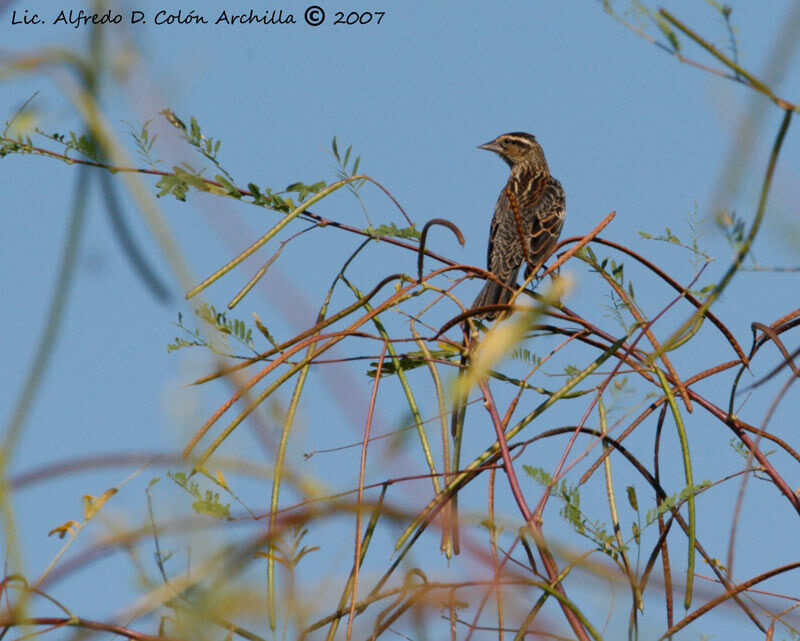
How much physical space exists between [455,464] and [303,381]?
0.43 metres

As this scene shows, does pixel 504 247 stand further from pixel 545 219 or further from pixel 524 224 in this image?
pixel 545 219

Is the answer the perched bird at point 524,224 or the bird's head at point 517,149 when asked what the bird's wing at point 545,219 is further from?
the bird's head at point 517,149

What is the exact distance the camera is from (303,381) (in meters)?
2.53

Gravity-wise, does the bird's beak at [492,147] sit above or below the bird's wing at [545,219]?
above

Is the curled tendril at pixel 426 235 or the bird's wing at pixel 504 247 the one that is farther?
the bird's wing at pixel 504 247

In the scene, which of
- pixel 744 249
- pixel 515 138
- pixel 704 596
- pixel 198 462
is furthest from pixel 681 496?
pixel 515 138

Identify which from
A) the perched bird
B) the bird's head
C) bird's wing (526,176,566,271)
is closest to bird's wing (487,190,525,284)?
the perched bird

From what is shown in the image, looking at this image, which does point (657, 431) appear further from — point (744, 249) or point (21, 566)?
point (21, 566)

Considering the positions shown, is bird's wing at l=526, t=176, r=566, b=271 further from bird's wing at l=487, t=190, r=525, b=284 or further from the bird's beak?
the bird's beak

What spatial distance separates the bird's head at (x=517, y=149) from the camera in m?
11.0

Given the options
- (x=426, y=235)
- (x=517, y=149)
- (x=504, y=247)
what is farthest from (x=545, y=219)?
(x=426, y=235)

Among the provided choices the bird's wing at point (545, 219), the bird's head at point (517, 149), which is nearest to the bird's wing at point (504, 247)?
the bird's wing at point (545, 219)

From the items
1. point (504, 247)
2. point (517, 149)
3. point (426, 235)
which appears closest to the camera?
point (426, 235)

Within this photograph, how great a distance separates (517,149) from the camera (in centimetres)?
1109
